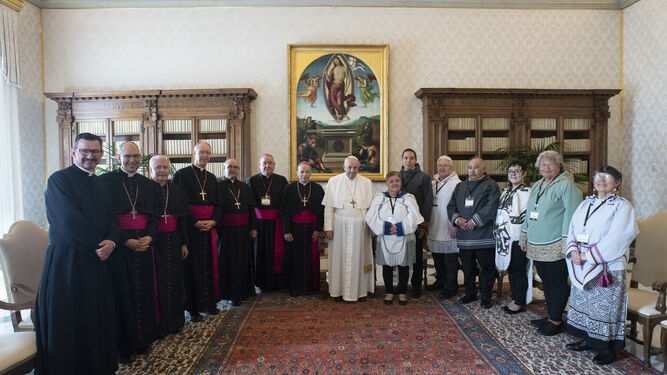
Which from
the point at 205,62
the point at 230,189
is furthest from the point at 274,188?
the point at 205,62

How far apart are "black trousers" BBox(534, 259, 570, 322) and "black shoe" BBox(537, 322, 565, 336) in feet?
0.19

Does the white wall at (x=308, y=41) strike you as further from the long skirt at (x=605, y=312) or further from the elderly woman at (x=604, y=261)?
Result: the long skirt at (x=605, y=312)

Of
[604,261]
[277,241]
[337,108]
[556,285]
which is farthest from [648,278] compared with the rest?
[337,108]

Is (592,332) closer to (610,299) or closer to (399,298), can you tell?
(610,299)

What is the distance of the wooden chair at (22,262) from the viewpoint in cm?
268

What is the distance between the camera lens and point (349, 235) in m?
4.27

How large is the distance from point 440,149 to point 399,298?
10.9 feet

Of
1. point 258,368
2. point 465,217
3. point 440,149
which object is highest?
point 440,149

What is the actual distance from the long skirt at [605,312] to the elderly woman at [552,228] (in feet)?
1.18

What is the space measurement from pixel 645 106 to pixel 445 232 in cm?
522

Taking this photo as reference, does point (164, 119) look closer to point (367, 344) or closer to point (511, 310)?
point (367, 344)

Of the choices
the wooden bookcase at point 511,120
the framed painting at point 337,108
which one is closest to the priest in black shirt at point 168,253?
the framed painting at point 337,108

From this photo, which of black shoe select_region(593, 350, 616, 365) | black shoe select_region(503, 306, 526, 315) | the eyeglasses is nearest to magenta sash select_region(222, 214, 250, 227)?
the eyeglasses

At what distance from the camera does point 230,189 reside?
4.18m
